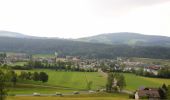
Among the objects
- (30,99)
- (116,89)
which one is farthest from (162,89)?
(30,99)

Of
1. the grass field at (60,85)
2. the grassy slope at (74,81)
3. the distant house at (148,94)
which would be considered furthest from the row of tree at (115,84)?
the distant house at (148,94)

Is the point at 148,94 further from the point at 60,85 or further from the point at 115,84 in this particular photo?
the point at 60,85

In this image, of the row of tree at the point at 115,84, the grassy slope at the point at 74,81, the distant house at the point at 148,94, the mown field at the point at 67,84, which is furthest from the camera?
the grassy slope at the point at 74,81

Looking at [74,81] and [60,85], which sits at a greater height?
[74,81]

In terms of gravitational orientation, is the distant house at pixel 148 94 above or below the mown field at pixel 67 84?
below

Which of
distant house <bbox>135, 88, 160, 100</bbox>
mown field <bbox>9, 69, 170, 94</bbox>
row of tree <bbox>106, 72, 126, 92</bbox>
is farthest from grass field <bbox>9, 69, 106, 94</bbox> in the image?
distant house <bbox>135, 88, 160, 100</bbox>

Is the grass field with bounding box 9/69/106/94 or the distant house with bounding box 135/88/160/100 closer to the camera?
the distant house with bounding box 135/88/160/100

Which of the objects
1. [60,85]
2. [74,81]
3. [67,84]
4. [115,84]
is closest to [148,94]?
[115,84]

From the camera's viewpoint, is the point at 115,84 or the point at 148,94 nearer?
the point at 148,94

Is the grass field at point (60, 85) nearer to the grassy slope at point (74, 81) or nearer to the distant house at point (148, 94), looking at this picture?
the grassy slope at point (74, 81)

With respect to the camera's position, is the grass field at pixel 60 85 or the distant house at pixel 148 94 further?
the grass field at pixel 60 85

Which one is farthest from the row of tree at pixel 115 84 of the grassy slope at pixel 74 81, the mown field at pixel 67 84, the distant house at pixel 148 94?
the distant house at pixel 148 94

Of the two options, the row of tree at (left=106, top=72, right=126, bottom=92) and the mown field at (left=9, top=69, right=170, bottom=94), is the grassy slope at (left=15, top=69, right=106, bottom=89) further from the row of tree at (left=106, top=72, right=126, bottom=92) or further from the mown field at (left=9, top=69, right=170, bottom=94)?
the row of tree at (left=106, top=72, right=126, bottom=92)

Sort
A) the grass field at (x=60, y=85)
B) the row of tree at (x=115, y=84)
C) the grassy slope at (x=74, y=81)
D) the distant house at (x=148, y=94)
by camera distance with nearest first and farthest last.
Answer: the distant house at (x=148, y=94), the grass field at (x=60, y=85), the row of tree at (x=115, y=84), the grassy slope at (x=74, y=81)
